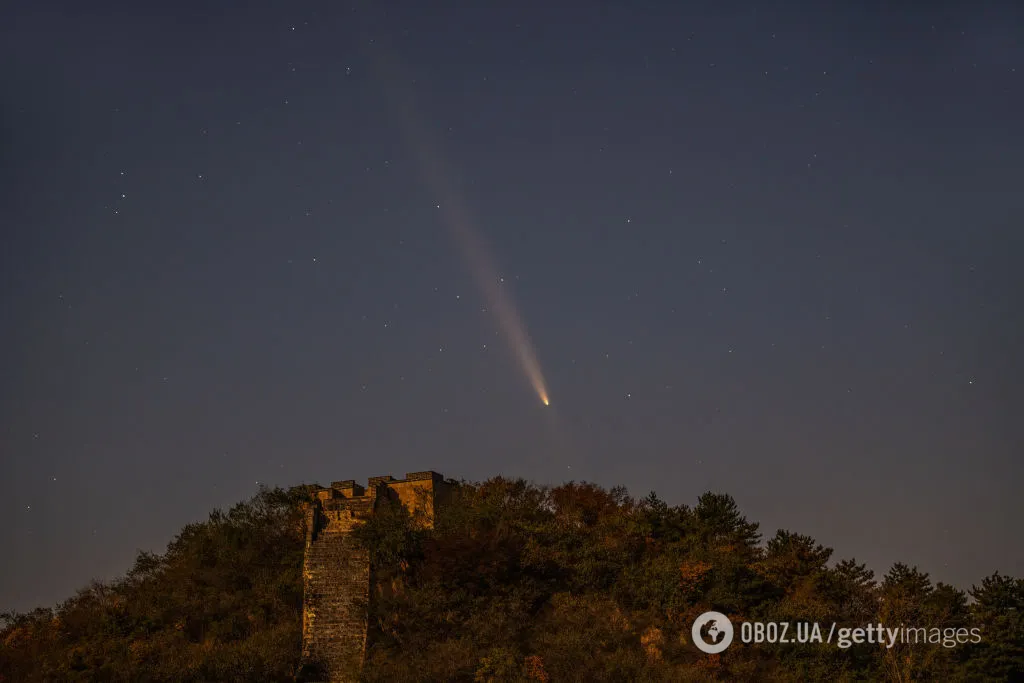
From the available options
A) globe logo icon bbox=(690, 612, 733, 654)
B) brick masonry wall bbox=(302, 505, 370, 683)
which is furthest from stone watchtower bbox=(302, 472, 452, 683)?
globe logo icon bbox=(690, 612, 733, 654)

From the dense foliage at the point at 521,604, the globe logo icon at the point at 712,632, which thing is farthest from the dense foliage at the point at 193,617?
the globe logo icon at the point at 712,632

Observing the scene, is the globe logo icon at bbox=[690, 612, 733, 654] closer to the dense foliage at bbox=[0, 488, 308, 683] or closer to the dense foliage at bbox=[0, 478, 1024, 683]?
the dense foliage at bbox=[0, 478, 1024, 683]

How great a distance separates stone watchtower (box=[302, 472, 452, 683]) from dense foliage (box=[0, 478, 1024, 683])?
762 mm

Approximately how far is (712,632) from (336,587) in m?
14.9

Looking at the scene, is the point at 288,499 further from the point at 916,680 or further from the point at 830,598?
A: the point at 916,680

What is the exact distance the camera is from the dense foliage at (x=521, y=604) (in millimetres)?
31516

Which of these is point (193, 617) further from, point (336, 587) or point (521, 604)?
point (521, 604)

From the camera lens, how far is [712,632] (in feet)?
113

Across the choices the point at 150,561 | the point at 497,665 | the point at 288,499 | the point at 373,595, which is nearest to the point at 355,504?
the point at 373,595

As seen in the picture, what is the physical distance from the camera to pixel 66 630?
123 ft

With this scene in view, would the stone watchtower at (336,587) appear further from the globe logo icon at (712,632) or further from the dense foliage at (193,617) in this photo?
the globe logo icon at (712,632)

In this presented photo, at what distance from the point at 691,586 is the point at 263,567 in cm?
1875

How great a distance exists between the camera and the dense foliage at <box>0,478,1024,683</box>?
3152 centimetres

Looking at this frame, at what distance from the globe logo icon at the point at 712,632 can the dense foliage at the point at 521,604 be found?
14.1 inches
